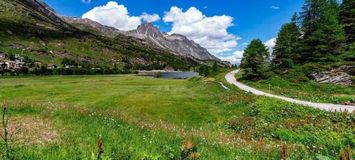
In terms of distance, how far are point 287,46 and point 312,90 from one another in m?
41.8

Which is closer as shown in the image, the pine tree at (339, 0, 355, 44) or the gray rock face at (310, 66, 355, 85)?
the gray rock face at (310, 66, 355, 85)

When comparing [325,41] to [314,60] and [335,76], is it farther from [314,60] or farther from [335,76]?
[335,76]

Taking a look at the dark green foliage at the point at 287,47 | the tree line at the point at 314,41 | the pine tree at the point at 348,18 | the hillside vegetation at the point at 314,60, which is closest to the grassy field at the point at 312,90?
the hillside vegetation at the point at 314,60

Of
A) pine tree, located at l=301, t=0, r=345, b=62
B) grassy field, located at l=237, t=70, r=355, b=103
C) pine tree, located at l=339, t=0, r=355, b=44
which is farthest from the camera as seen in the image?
pine tree, located at l=339, t=0, r=355, b=44

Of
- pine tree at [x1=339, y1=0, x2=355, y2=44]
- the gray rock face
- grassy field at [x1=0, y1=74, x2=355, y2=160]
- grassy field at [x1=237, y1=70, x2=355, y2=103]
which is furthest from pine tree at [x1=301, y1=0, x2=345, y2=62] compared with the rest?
grassy field at [x1=0, y1=74, x2=355, y2=160]

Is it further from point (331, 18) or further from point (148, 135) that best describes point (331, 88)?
point (148, 135)

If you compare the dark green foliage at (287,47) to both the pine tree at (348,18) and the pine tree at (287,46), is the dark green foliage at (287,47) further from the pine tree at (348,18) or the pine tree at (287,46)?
the pine tree at (348,18)

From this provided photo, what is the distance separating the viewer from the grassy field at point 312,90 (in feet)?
153

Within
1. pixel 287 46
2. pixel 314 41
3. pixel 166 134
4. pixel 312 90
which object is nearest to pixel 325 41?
pixel 314 41

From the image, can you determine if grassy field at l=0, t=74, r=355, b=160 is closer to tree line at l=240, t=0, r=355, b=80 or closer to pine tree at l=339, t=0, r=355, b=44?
tree line at l=240, t=0, r=355, b=80

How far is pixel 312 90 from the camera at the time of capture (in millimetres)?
63250

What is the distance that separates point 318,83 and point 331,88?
622cm

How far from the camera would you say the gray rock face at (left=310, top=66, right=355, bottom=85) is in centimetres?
6484

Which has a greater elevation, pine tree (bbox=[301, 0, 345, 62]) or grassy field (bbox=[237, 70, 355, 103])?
pine tree (bbox=[301, 0, 345, 62])
